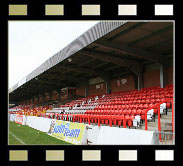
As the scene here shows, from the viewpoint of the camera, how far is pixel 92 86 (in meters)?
27.1

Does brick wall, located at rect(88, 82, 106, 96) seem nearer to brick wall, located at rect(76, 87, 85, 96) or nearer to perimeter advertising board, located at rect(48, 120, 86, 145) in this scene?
brick wall, located at rect(76, 87, 85, 96)

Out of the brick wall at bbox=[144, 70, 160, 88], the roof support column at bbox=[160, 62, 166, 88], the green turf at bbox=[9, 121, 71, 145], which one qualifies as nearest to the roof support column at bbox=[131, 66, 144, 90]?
the brick wall at bbox=[144, 70, 160, 88]

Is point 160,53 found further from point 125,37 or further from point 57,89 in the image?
point 57,89

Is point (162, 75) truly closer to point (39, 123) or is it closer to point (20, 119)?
point (39, 123)

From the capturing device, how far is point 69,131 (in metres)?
10.8

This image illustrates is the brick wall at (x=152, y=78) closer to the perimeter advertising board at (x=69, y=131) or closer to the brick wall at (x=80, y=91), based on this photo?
the perimeter advertising board at (x=69, y=131)

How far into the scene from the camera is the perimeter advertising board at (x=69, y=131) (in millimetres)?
9898

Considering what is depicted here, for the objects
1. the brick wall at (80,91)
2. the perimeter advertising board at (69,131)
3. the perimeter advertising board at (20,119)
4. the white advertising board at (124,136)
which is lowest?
the perimeter advertising board at (20,119)

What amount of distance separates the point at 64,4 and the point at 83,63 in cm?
1391

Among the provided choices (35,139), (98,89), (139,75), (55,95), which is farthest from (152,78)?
(55,95)

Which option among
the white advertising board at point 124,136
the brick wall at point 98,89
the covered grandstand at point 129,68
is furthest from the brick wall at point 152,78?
the white advertising board at point 124,136
